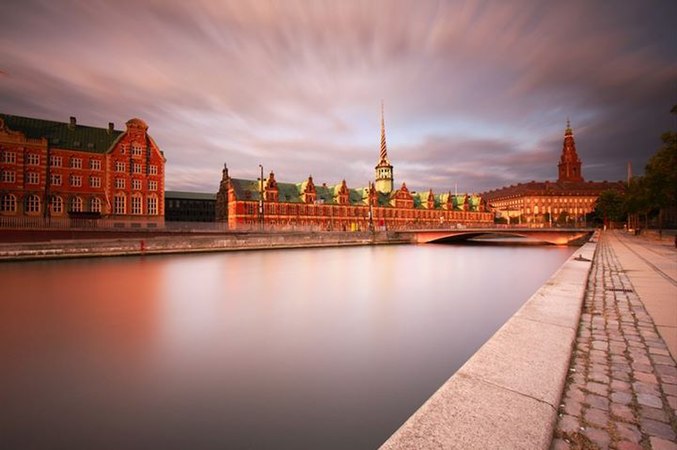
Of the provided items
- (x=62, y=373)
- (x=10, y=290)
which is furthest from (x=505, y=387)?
(x=10, y=290)

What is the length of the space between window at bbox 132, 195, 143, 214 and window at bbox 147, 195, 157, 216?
1.21 meters

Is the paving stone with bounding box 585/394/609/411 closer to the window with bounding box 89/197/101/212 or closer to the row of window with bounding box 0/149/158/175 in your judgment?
the window with bounding box 89/197/101/212

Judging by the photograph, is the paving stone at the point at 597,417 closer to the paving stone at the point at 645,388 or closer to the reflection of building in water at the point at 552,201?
the paving stone at the point at 645,388

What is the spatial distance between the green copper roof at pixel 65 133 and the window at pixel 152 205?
884 centimetres

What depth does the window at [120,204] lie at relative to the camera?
1844 inches

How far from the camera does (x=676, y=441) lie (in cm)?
286

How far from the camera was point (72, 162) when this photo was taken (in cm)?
4472

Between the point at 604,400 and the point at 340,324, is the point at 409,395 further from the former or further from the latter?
the point at 340,324

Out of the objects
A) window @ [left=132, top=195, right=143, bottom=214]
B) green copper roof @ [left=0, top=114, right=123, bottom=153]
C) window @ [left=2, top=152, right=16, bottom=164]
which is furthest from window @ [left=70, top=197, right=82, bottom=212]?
window @ [left=2, top=152, right=16, bottom=164]

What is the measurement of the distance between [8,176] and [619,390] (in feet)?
186

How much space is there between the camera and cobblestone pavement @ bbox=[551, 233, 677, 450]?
2898mm

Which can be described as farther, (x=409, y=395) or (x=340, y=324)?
(x=340, y=324)

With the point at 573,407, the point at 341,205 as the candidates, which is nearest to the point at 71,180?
the point at 341,205

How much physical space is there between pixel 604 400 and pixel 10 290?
21.4m
